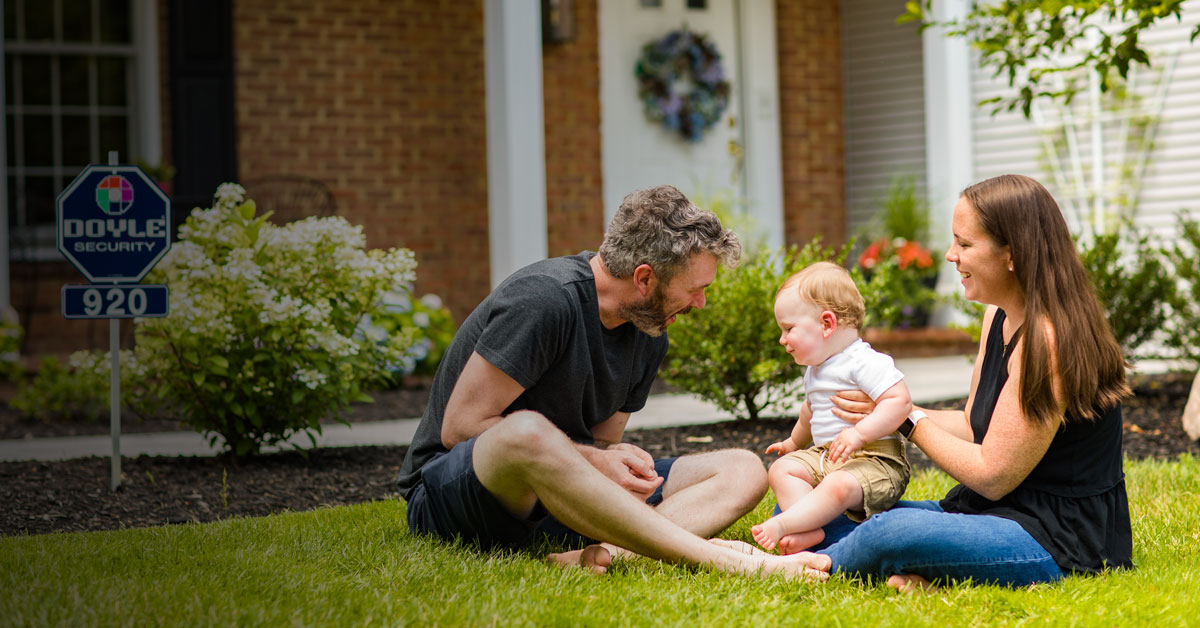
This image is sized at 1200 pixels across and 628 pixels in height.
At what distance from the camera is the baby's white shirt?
2947mm

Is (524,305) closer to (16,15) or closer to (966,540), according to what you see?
(966,540)

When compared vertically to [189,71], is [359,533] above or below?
below

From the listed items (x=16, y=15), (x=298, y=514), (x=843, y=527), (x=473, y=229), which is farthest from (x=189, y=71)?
(x=843, y=527)

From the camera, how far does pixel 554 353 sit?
293 cm

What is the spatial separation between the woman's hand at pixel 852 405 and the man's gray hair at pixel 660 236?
44 centimetres

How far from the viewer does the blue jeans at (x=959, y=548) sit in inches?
107

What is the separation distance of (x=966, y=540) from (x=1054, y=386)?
0.40m

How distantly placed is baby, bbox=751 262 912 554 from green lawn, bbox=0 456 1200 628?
0.65 ft

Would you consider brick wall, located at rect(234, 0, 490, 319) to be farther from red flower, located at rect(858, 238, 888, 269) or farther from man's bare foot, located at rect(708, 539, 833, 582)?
man's bare foot, located at rect(708, 539, 833, 582)

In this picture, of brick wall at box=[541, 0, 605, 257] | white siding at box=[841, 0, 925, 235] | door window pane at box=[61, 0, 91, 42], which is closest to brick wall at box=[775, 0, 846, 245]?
white siding at box=[841, 0, 925, 235]

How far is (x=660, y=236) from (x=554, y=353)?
1.26 ft

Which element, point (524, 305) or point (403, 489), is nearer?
point (524, 305)

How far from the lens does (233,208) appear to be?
4.65 m

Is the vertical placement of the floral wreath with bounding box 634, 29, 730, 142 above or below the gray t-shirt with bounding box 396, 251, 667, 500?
above
